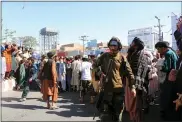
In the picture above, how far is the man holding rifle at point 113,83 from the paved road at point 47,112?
5.98 feet

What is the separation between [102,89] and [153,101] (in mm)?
3706

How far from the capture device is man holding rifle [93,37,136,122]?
17.9 ft

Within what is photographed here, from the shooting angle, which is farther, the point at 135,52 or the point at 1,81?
the point at 1,81

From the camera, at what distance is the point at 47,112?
8445mm

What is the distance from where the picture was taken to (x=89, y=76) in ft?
34.0

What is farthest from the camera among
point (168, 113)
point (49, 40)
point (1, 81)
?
point (49, 40)

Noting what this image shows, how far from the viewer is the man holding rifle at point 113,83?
17.9ft

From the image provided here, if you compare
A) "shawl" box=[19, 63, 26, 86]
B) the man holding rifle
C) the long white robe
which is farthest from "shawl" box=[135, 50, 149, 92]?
the long white robe

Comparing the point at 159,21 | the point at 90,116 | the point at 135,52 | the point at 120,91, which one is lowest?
the point at 90,116

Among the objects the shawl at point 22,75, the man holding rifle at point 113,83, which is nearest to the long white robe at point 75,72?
the shawl at point 22,75

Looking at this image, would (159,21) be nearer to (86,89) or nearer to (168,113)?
(86,89)

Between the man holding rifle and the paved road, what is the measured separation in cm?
182

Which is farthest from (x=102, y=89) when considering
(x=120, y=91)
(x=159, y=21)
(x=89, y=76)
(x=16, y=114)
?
(x=159, y=21)

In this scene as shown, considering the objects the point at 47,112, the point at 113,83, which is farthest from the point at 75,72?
the point at 113,83
